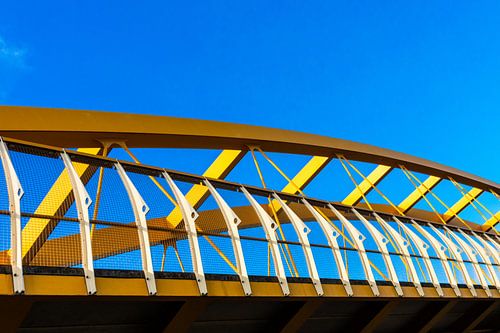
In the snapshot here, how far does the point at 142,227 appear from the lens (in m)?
7.09

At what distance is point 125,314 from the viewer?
7082 millimetres

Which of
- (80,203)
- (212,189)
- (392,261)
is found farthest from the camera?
(392,261)

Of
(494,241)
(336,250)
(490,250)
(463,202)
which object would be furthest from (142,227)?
(463,202)

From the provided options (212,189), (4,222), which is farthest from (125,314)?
(212,189)

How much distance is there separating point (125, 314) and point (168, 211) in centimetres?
258

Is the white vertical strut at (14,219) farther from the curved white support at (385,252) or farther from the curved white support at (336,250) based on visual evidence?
the curved white support at (385,252)

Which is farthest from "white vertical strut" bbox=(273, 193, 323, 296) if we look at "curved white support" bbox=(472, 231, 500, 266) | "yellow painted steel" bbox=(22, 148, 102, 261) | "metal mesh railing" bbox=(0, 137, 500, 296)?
"curved white support" bbox=(472, 231, 500, 266)

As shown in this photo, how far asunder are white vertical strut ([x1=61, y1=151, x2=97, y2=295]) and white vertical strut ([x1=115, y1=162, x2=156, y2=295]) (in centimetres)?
79

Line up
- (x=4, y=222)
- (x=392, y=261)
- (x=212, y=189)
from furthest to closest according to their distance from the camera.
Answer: (x=392, y=261), (x=212, y=189), (x=4, y=222)

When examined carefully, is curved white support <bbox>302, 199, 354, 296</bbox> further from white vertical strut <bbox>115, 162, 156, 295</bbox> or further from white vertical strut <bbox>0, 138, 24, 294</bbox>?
white vertical strut <bbox>0, 138, 24, 294</bbox>

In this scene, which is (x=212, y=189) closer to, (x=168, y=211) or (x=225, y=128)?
(x=168, y=211)

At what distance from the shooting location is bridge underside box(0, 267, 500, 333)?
580 centimetres

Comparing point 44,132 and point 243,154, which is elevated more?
point 243,154

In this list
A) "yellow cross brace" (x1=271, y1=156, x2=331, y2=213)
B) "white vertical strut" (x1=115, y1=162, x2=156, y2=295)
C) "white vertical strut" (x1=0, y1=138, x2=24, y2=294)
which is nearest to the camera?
"white vertical strut" (x1=0, y1=138, x2=24, y2=294)
